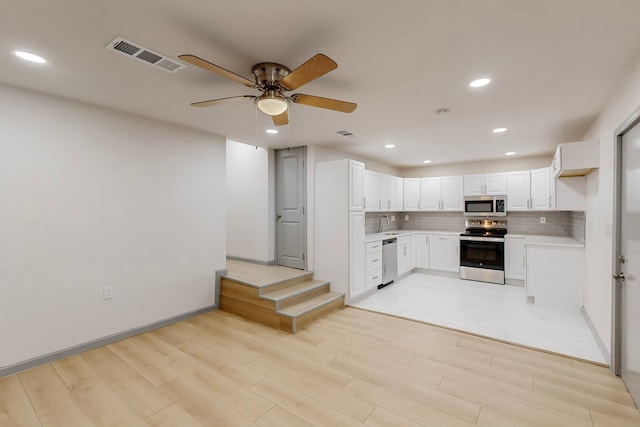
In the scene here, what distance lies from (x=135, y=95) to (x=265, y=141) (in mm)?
2019

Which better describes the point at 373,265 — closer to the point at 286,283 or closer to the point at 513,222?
the point at 286,283

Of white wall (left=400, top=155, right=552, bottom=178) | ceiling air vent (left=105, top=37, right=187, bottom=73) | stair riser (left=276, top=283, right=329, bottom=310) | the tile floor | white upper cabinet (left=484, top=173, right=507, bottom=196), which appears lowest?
the tile floor

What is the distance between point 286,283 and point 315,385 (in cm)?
190

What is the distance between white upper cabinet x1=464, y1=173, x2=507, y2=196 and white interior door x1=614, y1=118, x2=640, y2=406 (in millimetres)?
3507

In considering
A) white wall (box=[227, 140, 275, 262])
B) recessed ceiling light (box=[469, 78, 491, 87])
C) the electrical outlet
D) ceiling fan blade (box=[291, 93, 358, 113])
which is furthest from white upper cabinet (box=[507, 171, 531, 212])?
the electrical outlet

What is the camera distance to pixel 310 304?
3857 mm

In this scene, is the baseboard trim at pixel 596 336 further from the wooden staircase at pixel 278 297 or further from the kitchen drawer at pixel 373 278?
the wooden staircase at pixel 278 297

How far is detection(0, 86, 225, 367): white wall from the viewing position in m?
2.56

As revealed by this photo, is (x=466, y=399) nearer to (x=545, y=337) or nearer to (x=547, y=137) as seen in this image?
(x=545, y=337)

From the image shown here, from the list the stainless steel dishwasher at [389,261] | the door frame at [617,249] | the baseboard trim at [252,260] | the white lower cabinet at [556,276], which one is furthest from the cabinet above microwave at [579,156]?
the baseboard trim at [252,260]

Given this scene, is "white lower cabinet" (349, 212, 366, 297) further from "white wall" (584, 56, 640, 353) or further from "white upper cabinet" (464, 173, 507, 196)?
"white upper cabinet" (464, 173, 507, 196)

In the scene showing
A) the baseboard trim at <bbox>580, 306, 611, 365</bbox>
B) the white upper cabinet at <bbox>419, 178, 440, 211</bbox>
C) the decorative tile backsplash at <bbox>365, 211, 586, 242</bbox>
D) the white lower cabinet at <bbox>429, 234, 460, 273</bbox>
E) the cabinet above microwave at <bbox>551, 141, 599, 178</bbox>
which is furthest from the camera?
the white upper cabinet at <bbox>419, 178, 440, 211</bbox>

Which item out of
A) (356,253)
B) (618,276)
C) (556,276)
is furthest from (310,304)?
(556,276)

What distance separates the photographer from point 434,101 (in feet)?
9.36
